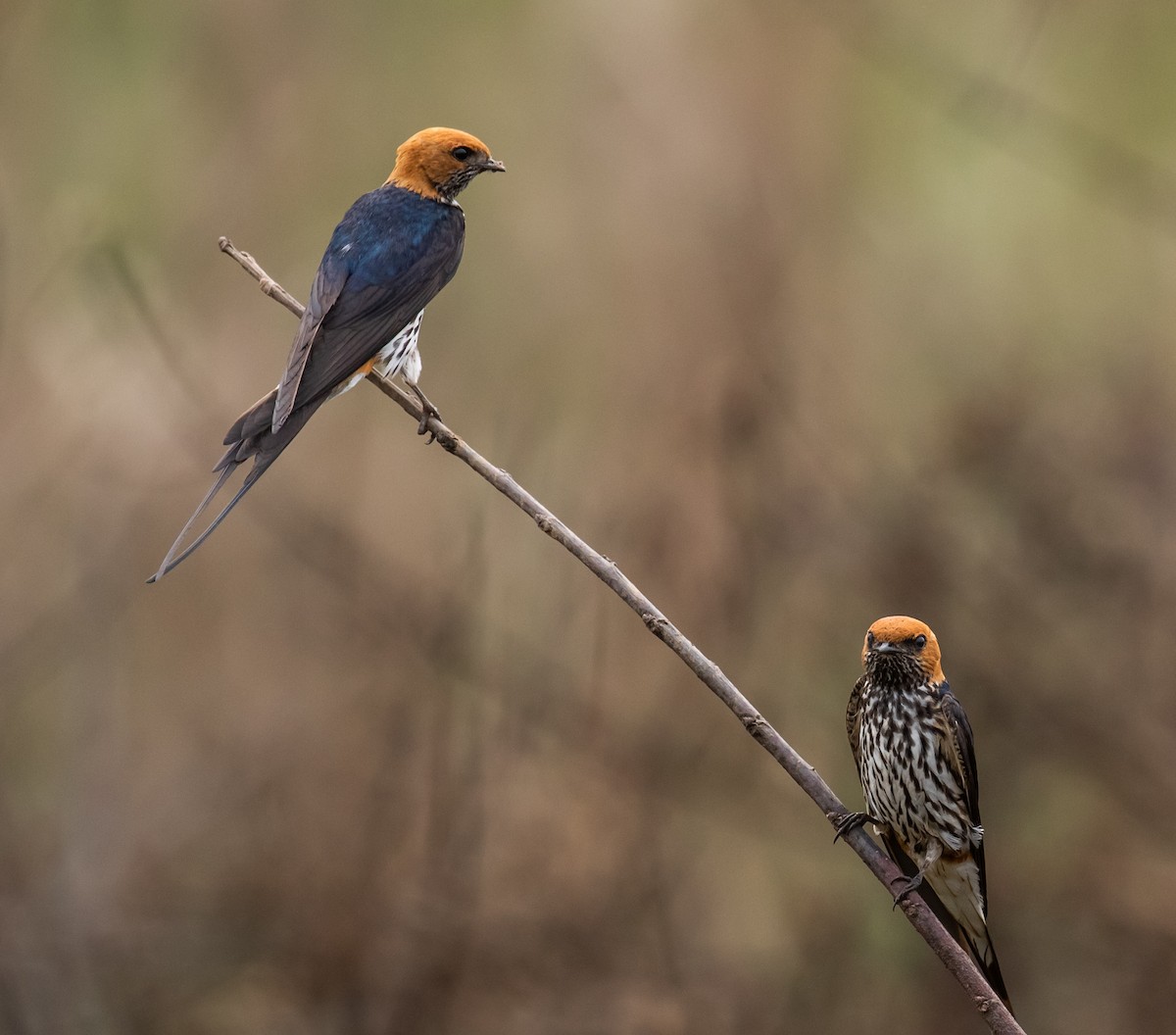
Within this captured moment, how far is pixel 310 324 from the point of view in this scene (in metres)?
3.26

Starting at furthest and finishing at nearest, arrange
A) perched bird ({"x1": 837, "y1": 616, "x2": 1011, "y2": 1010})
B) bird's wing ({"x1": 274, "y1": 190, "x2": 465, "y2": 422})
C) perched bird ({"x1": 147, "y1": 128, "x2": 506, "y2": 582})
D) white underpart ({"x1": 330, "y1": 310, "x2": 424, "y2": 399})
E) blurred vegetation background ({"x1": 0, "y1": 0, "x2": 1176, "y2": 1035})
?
1. blurred vegetation background ({"x1": 0, "y1": 0, "x2": 1176, "y2": 1035})
2. white underpart ({"x1": 330, "y1": 310, "x2": 424, "y2": 399})
3. perched bird ({"x1": 837, "y1": 616, "x2": 1011, "y2": 1010})
4. bird's wing ({"x1": 274, "y1": 190, "x2": 465, "y2": 422})
5. perched bird ({"x1": 147, "y1": 128, "x2": 506, "y2": 582})

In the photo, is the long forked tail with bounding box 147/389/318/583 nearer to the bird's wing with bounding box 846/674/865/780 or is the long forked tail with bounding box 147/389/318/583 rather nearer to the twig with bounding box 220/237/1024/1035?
the twig with bounding box 220/237/1024/1035

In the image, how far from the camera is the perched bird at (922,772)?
3.30 m

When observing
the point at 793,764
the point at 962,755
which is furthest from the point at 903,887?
the point at 962,755

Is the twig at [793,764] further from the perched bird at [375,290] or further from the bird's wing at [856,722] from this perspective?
the bird's wing at [856,722]

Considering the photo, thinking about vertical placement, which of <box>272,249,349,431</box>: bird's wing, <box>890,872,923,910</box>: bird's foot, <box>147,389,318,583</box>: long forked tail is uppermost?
<box>272,249,349,431</box>: bird's wing

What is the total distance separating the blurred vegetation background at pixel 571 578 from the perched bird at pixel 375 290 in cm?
168

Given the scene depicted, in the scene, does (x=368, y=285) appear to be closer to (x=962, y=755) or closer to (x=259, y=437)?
(x=259, y=437)

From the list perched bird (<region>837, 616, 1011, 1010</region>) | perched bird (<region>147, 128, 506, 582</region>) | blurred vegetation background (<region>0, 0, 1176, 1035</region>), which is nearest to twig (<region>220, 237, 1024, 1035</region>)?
perched bird (<region>147, 128, 506, 582</region>)

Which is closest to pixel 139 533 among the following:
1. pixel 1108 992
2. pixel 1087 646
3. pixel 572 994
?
pixel 572 994

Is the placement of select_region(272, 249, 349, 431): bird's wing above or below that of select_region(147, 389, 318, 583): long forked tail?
above

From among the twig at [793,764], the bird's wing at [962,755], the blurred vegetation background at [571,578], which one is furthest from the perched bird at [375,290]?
the blurred vegetation background at [571,578]

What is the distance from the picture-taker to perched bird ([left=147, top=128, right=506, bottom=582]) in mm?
2965

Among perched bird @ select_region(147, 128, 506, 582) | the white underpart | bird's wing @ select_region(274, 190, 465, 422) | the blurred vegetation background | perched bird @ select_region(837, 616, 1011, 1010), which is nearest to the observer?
perched bird @ select_region(147, 128, 506, 582)
